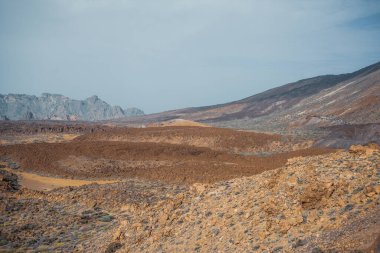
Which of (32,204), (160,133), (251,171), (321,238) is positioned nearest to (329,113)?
(160,133)

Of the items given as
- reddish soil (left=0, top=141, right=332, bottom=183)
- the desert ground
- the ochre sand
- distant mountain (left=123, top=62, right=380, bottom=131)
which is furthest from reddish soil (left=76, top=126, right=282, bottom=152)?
distant mountain (left=123, top=62, right=380, bottom=131)

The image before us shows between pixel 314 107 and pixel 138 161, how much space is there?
5958 cm

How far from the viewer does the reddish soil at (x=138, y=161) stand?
24.5 meters

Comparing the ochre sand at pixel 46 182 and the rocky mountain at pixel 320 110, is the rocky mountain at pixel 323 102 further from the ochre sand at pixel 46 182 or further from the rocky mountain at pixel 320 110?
the ochre sand at pixel 46 182

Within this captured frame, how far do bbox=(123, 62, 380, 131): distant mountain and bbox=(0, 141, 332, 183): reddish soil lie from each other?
1189 inches

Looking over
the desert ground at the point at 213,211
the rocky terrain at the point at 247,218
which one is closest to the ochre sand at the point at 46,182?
the desert ground at the point at 213,211

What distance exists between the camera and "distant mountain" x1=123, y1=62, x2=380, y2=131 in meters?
58.6

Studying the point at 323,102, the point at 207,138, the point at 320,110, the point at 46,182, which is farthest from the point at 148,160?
the point at 323,102

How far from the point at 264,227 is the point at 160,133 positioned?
1500 inches

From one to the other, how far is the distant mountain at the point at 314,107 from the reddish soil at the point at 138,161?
1189 inches

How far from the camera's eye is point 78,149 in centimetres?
3272

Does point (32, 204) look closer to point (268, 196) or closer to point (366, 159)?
point (268, 196)

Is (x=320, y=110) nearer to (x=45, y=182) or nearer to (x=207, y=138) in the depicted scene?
(x=207, y=138)

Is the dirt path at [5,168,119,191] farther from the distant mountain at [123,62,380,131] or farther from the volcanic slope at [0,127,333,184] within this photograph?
the distant mountain at [123,62,380,131]
